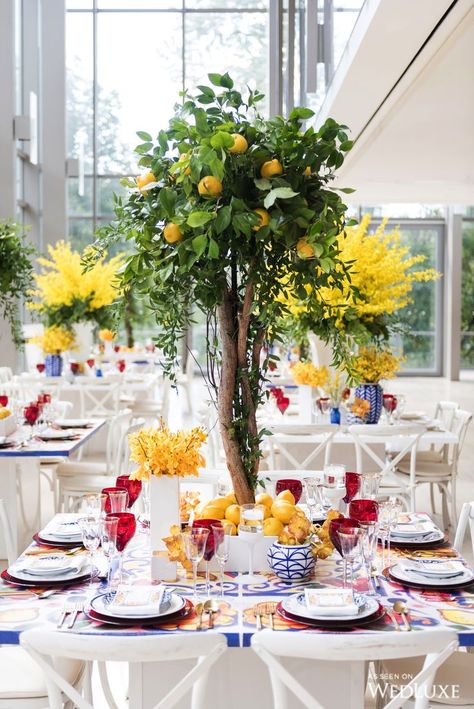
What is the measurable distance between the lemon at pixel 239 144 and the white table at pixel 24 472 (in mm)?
2354

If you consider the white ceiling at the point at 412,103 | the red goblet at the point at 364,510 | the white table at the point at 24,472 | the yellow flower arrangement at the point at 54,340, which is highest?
the white ceiling at the point at 412,103

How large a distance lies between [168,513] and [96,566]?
0.81 ft

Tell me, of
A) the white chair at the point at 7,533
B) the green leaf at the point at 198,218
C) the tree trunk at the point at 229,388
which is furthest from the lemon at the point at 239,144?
the white chair at the point at 7,533

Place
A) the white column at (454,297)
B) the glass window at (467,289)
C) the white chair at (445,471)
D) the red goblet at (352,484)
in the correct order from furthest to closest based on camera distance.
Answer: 1. the glass window at (467,289)
2. the white column at (454,297)
3. the white chair at (445,471)
4. the red goblet at (352,484)

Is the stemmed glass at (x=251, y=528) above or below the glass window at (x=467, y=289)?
below

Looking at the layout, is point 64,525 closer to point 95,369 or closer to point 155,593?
point 155,593

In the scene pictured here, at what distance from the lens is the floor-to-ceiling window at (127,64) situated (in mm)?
16672

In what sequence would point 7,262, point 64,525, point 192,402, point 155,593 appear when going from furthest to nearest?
point 192,402 → point 7,262 → point 64,525 → point 155,593

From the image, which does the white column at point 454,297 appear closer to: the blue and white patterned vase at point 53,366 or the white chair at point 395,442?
the blue and white patterned vase at point 53,366

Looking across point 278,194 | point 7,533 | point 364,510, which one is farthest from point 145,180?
point 7,533

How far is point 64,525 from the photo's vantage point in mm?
3062

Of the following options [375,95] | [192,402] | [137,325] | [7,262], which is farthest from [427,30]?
[137,325]

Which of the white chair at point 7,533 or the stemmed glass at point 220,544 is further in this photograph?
the white chair at point 7,533

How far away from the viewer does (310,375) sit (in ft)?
18.7
